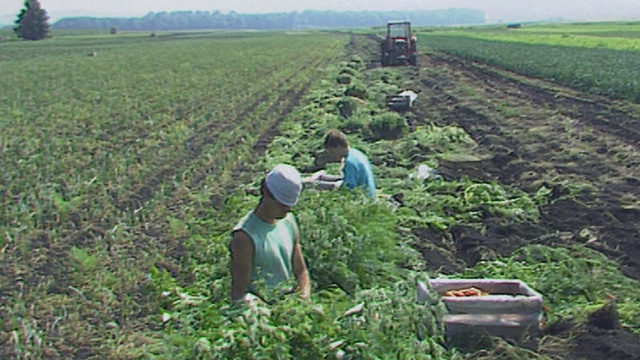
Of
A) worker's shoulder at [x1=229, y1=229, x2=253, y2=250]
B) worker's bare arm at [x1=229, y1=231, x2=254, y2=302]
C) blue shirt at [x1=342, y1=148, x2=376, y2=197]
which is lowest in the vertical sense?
blue shirt at [x1=342, y1=148, x2=376, y2=197]

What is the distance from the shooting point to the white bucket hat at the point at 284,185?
415 cm

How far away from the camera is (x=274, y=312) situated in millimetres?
3939

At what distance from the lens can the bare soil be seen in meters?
7.67

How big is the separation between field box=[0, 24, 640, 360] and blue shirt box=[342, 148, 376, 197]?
0.89 feet

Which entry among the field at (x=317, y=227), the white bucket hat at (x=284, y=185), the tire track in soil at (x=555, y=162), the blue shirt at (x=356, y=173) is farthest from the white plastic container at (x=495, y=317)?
the blue shirt at (x=356, y=173)

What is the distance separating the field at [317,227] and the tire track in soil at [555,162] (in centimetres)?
4

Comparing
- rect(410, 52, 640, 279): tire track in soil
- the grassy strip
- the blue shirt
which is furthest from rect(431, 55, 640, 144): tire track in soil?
the grassy strip

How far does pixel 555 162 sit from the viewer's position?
40.5ft

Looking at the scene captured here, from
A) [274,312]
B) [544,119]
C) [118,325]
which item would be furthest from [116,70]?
[274,312]

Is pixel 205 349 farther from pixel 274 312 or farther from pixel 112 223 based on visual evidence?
pixel 112 223

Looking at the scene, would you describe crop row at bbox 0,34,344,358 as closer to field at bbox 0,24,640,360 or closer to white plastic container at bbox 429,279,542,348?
field at bbox 0,24,640,360

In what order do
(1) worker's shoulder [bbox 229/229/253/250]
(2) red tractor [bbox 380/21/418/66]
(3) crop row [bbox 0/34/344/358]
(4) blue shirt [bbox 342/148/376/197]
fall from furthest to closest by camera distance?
(2) red tractor [bbox 380/21/418/66]
(4) blue shirt [bbox 342/148/376/197]
(3) crop row [bbox 0/34/344/358]
(1) worker's shoulder [bbox 229/229/253/250]

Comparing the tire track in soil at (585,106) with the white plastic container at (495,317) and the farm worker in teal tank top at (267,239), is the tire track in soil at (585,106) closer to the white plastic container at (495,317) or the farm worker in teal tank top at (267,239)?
the white plastic container at (495,317)

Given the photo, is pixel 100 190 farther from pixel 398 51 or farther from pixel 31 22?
pixel 31 22
